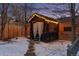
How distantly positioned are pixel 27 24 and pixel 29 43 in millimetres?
190

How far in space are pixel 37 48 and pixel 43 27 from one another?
0.71ft

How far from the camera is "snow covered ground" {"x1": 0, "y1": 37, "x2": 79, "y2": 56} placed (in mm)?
1453

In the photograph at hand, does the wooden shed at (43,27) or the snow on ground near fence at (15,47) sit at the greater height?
the wooden shed at (43,27)

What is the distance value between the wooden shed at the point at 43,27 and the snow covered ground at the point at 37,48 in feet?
0.22

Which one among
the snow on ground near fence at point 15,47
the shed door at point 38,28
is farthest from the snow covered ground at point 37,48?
the shed door at point 38,28

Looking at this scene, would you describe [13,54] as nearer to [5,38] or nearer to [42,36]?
[5,38]

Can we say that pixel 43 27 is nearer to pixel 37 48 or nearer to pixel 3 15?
pixel 37 48

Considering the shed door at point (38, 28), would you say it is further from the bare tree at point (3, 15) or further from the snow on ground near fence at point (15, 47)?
the bare tree at point (3, 15)

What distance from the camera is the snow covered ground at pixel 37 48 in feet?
4.77

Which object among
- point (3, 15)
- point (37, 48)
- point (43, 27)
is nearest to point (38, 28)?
point (43, 27)

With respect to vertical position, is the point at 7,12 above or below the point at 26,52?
above

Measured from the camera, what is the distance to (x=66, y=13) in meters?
1.46

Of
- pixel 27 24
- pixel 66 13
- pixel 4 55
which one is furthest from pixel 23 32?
pixel 66 13

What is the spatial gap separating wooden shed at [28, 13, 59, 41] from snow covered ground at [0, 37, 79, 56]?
7cm
